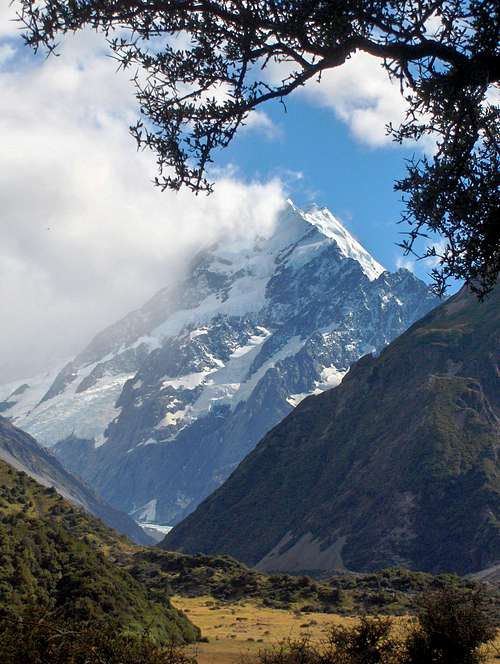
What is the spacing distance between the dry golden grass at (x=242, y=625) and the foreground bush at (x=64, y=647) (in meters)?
27.0

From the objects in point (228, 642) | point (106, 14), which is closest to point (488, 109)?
point (106, 14)

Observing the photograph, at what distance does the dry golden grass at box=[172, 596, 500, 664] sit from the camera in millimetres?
46469

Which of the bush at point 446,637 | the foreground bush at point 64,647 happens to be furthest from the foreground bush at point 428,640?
the foreground bush at point 64,647

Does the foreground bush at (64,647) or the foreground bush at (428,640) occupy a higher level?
the foreground bush at (64,647)

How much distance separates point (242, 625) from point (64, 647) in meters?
52.3

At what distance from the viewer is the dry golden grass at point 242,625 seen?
46.5m

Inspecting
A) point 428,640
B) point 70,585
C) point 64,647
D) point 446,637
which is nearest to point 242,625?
point 70,585

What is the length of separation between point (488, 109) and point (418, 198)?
2060 millimetres

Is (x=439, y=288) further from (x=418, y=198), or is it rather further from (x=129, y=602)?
(x=129, y=602)

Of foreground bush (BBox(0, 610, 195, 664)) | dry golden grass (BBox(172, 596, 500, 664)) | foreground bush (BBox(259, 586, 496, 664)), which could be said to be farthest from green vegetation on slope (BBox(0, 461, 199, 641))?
foreground bush (BBox(0, 610, 195, 664))

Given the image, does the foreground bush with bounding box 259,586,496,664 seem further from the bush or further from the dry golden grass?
the dry golden grass

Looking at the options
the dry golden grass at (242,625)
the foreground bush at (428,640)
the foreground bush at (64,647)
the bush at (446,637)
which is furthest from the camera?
the dry golden grass at (242,625)

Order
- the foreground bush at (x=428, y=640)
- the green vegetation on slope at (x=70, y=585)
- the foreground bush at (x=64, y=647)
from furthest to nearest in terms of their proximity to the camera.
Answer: the green vegetation on slope at (x=70, y=585) → the foreground bush at (x=428, y=640) → the foreground bush at (x=64, y=647)

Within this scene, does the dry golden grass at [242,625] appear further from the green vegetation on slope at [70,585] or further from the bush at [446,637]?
the bush at [446,637]
